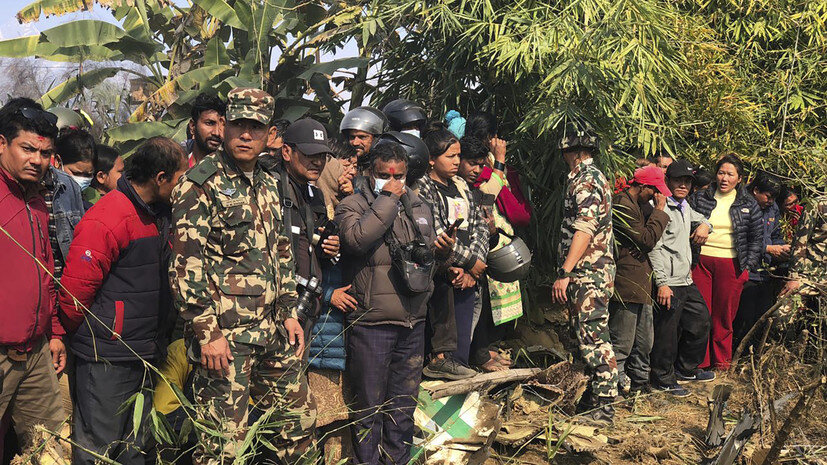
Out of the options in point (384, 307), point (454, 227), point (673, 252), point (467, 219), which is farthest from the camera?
point (673, 252)

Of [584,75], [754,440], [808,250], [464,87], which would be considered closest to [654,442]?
[754,440]

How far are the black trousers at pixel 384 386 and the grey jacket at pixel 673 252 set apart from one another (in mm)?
2424

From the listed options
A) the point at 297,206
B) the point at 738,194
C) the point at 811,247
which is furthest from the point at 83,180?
the point at 738,194

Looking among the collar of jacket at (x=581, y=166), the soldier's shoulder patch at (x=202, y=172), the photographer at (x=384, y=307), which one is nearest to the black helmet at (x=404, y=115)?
the collar of jacket at (x=581, y=166)

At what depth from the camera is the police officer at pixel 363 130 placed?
4.81m

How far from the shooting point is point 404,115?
5.31 meters

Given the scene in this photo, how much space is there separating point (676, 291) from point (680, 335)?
1.81 feet

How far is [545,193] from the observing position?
5.91 m

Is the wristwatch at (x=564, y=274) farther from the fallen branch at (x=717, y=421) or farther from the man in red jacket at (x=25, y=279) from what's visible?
the man in red jacket at (x=25, y=279)

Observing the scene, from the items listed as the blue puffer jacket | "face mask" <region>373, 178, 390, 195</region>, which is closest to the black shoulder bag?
"face mask" <region>373, 178, 390, 195</region>

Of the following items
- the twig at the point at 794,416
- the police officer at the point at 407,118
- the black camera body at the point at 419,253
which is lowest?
the twig at the point at 794,416

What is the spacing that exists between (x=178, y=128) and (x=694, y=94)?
4904 millimetres

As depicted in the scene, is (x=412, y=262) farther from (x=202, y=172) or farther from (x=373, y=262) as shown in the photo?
(x=202, y=172)

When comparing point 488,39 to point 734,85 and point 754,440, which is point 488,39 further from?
point 754,440
